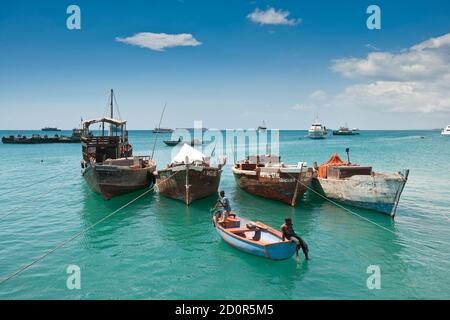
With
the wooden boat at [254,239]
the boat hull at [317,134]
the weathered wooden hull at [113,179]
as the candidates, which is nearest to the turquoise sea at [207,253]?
the wooden boat at [254,239]

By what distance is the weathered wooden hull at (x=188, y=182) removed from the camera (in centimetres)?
2170

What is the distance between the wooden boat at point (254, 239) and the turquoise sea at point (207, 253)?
0.43 m

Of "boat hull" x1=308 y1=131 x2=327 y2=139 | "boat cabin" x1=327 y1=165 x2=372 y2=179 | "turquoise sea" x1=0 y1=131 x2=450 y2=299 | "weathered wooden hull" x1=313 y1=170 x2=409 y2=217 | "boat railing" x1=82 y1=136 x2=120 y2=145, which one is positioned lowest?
"turquoise sea" x1=0 y1=131 x2=450 y2=299

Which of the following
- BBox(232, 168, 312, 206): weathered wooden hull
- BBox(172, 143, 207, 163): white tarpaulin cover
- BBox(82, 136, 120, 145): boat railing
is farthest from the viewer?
BBox(82, 136, 120, 145): boat railing

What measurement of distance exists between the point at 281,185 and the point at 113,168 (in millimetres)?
12061

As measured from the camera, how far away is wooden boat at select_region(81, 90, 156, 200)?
22.9 metres

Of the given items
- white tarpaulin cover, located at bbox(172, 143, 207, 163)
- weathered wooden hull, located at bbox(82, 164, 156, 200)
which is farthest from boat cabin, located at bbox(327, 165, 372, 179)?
weathered wooden hull, located at bbox(82, 164, 156, 200)

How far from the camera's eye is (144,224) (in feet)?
60.5

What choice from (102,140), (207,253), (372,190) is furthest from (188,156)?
(372,190)

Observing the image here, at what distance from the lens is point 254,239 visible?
14.1 meters

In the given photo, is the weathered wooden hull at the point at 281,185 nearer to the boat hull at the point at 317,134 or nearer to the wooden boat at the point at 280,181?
the wooden boat at the point at 280,181

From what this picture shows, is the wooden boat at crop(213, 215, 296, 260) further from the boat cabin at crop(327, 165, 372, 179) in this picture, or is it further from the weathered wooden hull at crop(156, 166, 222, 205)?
the boat cabin at crop(327, 165, 372, 179)

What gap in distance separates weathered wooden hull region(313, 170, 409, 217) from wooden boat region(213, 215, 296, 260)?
8531 mm
